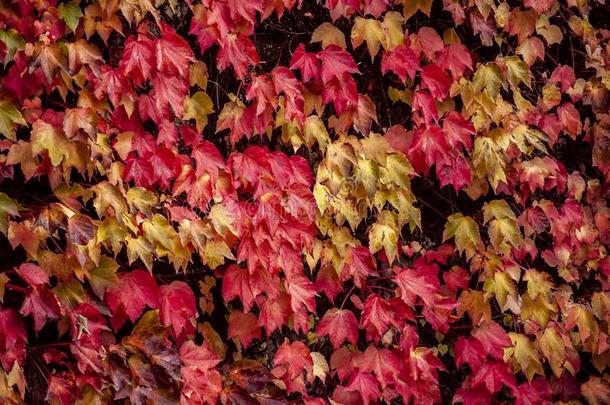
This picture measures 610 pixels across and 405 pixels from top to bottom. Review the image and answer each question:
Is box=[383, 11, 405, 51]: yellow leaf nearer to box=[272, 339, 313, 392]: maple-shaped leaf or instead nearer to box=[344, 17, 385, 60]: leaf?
box=[344, 17, 385, 60]: leaf

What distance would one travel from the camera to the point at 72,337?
3.03m

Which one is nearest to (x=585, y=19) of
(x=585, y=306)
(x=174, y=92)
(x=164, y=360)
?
(x=585, y=306)

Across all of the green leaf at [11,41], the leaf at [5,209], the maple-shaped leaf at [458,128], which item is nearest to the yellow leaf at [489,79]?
the maple-shaped leaf at [458,128]

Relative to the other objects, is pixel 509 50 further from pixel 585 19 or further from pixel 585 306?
pixel 585 306

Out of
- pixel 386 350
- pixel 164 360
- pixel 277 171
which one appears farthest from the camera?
pixel 386 350

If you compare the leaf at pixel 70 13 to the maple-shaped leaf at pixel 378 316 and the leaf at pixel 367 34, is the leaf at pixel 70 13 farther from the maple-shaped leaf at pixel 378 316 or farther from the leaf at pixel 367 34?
the maple-shaped leaf at pixel 378 316

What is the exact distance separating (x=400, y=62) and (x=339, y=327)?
119 centimetres

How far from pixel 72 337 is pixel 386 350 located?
1370 mm

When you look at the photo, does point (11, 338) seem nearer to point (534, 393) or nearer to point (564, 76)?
point (534, 393)

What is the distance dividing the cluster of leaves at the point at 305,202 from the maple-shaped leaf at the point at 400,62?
0.03ft

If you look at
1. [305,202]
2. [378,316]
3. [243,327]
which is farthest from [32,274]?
[378,316]

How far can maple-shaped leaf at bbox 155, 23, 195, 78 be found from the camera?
317cm

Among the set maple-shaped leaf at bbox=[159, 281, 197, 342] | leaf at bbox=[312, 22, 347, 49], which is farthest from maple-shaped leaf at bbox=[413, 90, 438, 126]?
maple-shaped leaf at bbox=[159, 281, 197, 342]

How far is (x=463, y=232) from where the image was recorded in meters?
3.88
